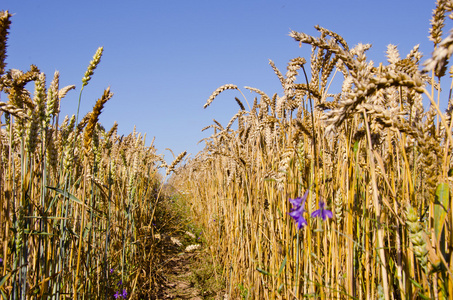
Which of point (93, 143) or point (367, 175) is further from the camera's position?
point (93, 143)

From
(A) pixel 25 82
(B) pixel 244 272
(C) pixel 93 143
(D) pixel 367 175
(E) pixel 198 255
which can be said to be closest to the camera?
(A) pixel 25 82

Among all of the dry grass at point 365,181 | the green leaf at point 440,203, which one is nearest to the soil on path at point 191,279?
the dry grass at point 365,181

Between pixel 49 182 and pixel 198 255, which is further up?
pixel 49 182

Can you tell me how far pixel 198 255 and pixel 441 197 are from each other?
3687mm

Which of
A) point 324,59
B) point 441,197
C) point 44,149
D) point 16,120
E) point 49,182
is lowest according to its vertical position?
point 441,197

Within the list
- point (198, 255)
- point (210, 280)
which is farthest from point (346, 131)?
point (198, 255)

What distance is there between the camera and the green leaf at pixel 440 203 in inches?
36.6

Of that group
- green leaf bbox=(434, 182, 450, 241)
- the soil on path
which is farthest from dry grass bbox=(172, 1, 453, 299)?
the soil on path

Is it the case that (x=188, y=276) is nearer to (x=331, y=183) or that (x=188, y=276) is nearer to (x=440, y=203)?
(x=331, y=183)

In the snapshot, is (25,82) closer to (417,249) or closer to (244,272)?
(417,249)

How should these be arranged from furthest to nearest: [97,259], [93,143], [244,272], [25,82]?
1. [244,272]
2. [97,259]
3. [93,143]
4. [25,82]

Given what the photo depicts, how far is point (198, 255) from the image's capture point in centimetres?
425

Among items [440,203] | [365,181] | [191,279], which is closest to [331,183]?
[365,181]

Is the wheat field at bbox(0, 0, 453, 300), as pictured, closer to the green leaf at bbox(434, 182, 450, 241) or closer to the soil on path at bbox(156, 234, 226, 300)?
the green leaf at bbox(434, 182, 450, 241)
